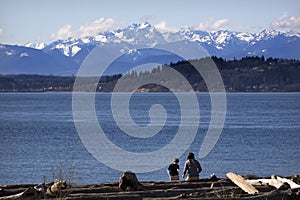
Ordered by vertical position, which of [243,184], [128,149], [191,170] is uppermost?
[191,170]

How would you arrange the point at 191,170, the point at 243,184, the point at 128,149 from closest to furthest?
the point at 243,184 → the point at 191,170 → the point at 128,149

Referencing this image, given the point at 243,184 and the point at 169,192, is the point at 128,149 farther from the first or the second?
the point at 169,192

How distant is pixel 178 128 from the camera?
85.8 m

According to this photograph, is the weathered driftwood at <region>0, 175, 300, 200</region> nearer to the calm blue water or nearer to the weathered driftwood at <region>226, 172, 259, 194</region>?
the weathered driftwood at <region>226, 172, 259, 194</region>

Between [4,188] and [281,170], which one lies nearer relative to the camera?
[4,188]

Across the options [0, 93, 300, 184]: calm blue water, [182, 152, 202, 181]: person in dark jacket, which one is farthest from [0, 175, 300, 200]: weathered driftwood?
[0, 93, 300, 184]: calm blue water

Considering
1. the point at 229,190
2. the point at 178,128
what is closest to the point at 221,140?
the point at 178,128

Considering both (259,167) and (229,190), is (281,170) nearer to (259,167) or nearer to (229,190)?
(259,167)

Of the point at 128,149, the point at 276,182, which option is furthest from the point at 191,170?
the point at 128,149

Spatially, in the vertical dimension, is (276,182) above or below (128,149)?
above

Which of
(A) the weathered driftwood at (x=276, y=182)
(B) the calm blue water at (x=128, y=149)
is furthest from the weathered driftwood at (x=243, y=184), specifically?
(B) the calm blue water at (x=128, y=149)

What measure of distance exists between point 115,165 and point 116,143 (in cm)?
1765

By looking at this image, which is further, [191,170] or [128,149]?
[128,149]

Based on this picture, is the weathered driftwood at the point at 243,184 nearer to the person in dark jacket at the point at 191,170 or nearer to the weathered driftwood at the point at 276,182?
the weathered driftwood at the point at 276,182
